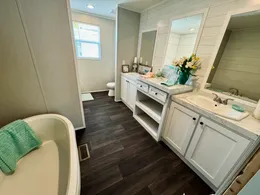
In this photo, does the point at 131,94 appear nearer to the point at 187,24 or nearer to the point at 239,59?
the point at 187,24

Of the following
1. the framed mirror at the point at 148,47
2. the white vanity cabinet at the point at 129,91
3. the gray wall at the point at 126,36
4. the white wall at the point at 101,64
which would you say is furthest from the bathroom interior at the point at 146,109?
the white wall at the point at 101,64

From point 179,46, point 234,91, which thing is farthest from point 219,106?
point 179,46

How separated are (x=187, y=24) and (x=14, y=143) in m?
2.88

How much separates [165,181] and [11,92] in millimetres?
2252

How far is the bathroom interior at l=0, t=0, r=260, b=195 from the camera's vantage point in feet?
3.57

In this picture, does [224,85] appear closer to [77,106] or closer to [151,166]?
[151,166]

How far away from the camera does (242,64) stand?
1.28 m

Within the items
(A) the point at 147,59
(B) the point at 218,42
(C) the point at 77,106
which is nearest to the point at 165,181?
(C) the point at 77,106

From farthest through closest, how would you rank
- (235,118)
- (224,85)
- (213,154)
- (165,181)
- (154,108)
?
(154,108)
(224,85)
(165,181)
(213,154)
(235,118)

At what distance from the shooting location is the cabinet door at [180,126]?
4.40 feet

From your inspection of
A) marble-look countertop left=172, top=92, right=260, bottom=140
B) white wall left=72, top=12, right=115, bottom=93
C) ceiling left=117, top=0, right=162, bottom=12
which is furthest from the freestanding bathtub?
ceiling left=117, top=0, right=162, bottom=12

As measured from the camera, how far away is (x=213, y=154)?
116 centimetres

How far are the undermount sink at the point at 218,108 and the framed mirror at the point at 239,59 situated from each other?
0.21m

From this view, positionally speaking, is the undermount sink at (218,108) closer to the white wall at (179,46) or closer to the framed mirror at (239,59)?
the framed mirror at (239,59)
